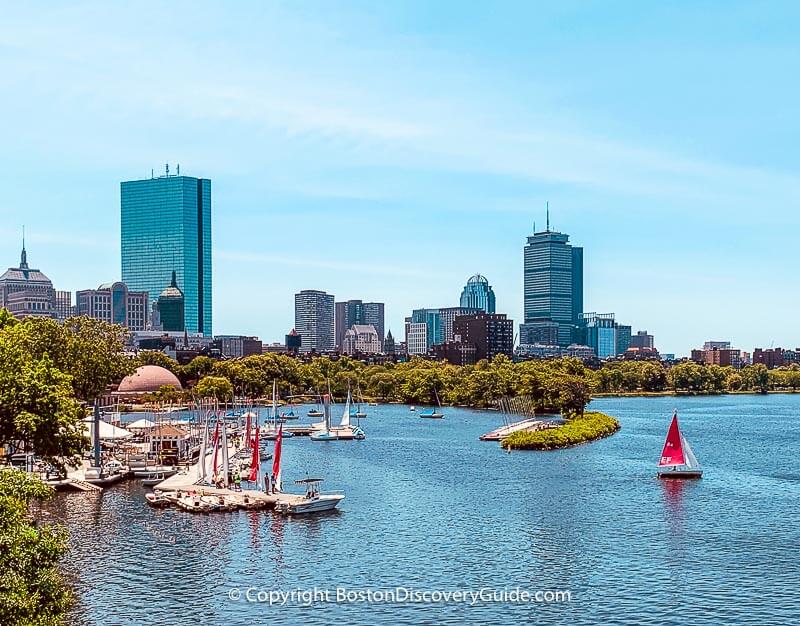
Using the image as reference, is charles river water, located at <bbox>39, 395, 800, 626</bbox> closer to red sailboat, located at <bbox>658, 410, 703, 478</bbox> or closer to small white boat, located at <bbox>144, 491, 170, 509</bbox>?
small white boat, located at <bbox>144, 491, 170, 509</bbox>

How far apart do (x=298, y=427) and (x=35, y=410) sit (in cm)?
10141

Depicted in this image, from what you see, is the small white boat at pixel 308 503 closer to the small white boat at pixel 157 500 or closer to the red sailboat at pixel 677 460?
the small white boat at pixel 157 500

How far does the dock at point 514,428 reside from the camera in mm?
137875

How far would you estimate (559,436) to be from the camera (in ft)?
426

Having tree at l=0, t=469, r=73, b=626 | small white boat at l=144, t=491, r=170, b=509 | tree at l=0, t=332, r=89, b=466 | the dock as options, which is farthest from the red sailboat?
tree at l=0, t=469, r=73, b=626

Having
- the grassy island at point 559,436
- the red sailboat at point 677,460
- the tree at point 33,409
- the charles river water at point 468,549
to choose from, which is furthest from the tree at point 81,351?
the red sailboat at point 677,460

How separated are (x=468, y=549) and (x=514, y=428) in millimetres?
83246

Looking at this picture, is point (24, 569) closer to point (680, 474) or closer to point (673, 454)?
point (680, 474)

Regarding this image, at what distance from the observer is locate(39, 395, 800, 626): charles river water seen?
1981 inches

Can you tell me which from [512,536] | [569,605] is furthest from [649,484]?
[569,605]

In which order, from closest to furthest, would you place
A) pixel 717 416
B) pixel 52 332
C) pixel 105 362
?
1. pixel 52 332
2. pixel 105 362
3. pixel 717 416

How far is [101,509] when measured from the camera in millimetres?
76312

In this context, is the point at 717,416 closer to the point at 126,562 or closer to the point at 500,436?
the point at 500,436

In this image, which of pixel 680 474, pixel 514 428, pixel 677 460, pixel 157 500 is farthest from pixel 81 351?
pixel 514 428
